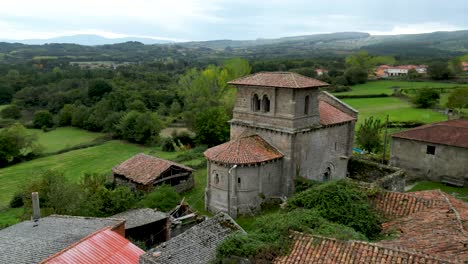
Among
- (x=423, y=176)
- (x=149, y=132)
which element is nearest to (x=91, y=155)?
(x=149, y=132)

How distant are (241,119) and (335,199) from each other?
46.9ft

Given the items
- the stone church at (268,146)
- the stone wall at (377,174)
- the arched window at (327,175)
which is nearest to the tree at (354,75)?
the stone wall at (377,174)

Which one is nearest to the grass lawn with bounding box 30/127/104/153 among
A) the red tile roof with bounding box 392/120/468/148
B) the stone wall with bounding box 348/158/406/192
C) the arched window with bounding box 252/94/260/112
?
the arched window with bounding box 252/94/260/112

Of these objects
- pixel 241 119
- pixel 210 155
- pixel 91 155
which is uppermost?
pixel 241 119

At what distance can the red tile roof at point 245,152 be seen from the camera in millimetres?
24609

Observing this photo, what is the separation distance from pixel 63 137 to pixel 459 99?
62191 mm

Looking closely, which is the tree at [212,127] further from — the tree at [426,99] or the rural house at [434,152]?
the tree at [426,99]

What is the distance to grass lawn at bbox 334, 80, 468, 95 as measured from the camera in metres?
82.8

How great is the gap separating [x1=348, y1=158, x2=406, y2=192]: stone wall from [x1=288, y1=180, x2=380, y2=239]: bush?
33.6ft

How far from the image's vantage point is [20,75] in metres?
100

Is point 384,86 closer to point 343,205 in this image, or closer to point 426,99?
point 426,99

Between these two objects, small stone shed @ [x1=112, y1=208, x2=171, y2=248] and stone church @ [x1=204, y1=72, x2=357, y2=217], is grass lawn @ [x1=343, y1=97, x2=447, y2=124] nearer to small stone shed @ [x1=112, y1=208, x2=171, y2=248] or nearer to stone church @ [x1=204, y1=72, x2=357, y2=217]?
stone church @ [x1=204, y1=72, x2=357, y2=217]

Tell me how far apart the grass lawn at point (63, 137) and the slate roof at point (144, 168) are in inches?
1225

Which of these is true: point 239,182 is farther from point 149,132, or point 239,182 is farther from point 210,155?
point 149,132
